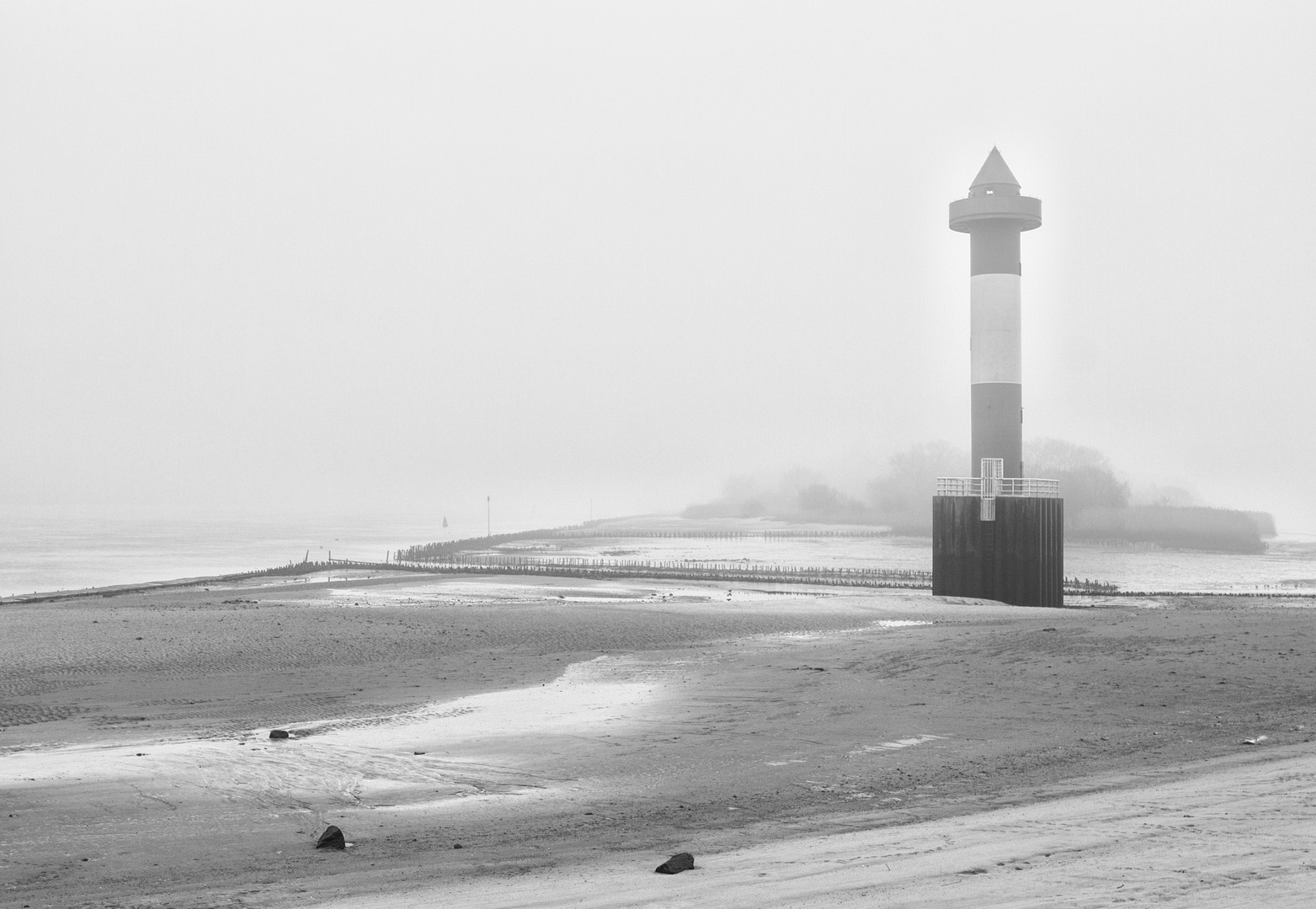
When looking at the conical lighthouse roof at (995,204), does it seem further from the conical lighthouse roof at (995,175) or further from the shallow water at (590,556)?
the shallow water at (590,556)

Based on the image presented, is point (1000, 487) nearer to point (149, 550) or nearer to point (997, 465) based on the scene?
point (997, 465)

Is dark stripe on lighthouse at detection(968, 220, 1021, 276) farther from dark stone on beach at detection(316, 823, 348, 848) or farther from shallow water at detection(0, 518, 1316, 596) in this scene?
dark stone on beach at detection(316, 823, 348, 848)

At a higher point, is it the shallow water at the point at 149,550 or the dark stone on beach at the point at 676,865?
the dark stone on beach at the point at 676,865

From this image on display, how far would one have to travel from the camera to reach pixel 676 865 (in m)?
7.94

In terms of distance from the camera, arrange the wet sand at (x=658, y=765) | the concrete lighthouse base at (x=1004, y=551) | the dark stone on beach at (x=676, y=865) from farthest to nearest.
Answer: the concrete lighthouse base at (x=1004, y=551), the dark stone on beach at (x=676, y=865), the wet sand at (x=658, y=765)

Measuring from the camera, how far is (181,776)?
1140 cm

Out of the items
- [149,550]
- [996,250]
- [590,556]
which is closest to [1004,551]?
[996,250]

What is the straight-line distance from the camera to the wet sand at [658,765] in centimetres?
777

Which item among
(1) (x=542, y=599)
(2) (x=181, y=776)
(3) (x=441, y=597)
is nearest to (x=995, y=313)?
(1) (x=542, y=599)

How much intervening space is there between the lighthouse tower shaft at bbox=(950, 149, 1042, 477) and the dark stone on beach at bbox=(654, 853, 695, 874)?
3597 cm

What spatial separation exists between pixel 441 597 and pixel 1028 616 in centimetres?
1962

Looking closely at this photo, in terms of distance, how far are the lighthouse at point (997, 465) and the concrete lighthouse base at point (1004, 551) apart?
30 millimetres

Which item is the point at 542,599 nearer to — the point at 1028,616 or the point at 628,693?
the point at 1028,616

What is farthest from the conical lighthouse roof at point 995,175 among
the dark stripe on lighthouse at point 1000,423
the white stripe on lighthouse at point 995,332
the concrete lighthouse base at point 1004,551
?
the concrete lighthouse base at point 1004,551
